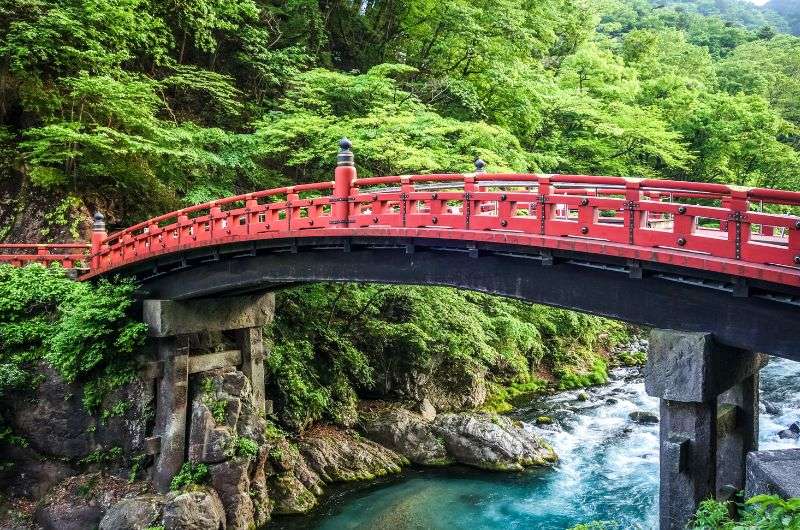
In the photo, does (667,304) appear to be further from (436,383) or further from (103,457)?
(103,457)

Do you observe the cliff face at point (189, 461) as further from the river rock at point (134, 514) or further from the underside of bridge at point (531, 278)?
the underside of bridge at point (531, 278)

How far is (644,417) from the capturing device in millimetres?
20656

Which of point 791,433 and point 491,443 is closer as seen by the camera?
point 491,443

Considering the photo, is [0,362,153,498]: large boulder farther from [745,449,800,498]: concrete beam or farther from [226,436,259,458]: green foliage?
[745,449,800,498]: concrete beam

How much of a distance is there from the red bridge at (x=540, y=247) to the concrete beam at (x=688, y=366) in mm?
293

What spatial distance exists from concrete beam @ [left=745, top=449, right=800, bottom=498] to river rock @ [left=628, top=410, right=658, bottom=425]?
13589mm

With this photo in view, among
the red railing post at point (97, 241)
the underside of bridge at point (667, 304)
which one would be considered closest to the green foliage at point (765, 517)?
the underside of bridge at point (667, 304)

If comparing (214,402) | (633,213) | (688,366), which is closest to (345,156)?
(633,213)

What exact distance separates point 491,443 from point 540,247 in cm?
981

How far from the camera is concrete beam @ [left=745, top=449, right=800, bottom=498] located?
671cm

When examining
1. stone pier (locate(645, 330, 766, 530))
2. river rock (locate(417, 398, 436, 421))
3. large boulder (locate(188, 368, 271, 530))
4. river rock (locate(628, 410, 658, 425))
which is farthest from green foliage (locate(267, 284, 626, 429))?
stone pier (locate(645, 330, 766, 530))

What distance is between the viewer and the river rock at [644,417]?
20.6 m

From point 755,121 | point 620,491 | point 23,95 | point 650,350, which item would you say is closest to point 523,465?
point 620,491

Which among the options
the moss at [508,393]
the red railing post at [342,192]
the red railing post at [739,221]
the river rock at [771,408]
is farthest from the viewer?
the moss at [508,393]
